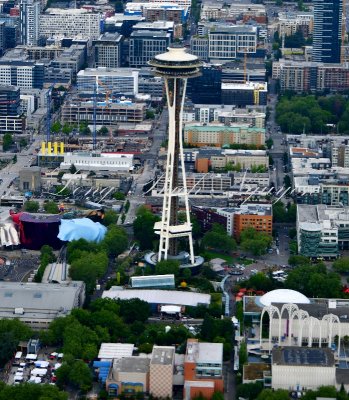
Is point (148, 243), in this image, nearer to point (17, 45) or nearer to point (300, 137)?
point (300, 137)

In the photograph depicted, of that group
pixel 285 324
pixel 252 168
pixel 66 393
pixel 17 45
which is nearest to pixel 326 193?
pixel 252 168

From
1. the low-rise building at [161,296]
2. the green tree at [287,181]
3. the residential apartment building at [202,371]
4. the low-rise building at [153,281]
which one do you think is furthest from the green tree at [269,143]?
the residential apartment building at [202,371]

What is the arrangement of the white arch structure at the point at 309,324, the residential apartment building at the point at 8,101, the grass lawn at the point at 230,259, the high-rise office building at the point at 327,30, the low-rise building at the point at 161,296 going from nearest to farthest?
the white arch structure at the point at 309,324
the low-rise building at the point at 161,296
the grass lawn at the point at 230,259
the residential apartment building at the point at 8,101
the high-rise office building at the point at 327,30

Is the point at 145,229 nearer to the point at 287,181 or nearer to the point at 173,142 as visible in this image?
the point at 173,142

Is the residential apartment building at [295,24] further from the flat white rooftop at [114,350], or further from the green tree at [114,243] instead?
the flat white rooftop at [114,350]

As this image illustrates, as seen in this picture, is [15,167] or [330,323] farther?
[15,167]

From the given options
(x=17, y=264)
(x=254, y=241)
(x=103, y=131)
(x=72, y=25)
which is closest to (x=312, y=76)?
(x=103, y=131)

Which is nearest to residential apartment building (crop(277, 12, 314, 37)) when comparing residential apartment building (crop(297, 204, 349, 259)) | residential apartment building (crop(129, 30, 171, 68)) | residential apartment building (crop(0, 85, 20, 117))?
residential apartment building (crop(129, 30, 171, 68))
